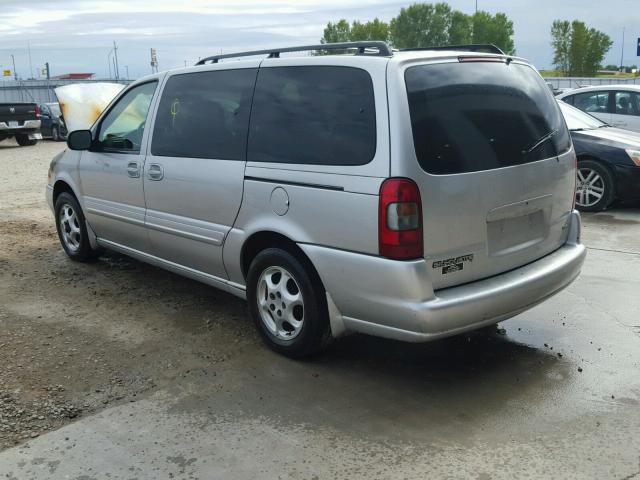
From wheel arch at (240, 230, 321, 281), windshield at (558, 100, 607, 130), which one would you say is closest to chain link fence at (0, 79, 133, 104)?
windshield at (558, 100, 607, 130)

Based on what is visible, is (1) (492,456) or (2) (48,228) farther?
(2) (48,228)

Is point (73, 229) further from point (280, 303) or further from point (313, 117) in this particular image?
point (313, 117)

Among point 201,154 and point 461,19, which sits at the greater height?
point 461,19

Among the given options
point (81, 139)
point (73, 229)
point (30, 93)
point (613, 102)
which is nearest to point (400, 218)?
point (81, 139)

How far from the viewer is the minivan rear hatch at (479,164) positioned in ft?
11.8

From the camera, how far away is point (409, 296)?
356 centimetres

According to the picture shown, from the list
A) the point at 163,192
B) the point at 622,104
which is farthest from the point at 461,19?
the point at 163,192

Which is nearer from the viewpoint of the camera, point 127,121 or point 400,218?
point 400,218

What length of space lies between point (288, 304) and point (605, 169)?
6.21m

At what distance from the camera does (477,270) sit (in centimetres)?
380

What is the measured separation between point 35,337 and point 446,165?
3046mm

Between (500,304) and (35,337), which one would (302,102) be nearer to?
(500,304)

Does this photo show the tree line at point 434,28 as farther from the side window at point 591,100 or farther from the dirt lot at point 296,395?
the dirt lot at point 296,395

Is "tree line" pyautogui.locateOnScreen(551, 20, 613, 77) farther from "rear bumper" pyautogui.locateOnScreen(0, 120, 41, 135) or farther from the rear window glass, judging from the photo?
the rear window glass
